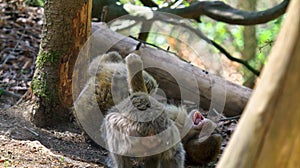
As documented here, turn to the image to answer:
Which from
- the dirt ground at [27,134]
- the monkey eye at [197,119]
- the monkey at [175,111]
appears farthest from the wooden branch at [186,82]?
the monkey at [175,111]

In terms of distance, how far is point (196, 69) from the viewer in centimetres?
709

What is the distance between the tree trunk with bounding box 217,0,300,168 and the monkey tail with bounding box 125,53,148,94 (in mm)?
2434

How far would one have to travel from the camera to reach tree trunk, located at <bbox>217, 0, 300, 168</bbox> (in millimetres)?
2268

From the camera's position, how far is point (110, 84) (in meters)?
5.53

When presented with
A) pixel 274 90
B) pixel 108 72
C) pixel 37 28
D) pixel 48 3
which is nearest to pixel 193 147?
pixel 108 72

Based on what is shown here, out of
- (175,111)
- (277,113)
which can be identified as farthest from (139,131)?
(277,113)

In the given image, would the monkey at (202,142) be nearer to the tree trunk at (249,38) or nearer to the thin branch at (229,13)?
the thin branch at (229,13)

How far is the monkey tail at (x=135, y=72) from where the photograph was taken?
15.4ft

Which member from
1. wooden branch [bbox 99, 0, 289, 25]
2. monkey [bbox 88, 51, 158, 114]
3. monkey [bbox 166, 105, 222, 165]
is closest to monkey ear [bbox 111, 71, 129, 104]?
monkey [bbox 88, 51, 158, 114]

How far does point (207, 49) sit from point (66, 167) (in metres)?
4.88

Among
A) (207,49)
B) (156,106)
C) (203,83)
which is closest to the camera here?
(156,106)

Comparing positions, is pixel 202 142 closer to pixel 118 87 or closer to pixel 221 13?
pixel 118 87

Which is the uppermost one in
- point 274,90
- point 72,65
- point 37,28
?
point 274,90

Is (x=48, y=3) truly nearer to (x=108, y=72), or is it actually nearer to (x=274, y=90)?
(x=108, y=72)
